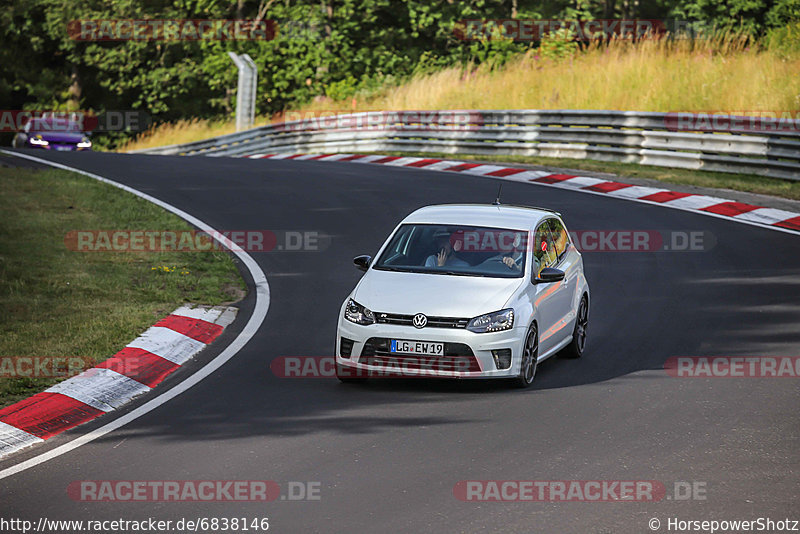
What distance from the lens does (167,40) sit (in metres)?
56.6

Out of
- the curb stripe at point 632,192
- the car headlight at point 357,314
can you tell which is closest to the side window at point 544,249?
the car headlight at point 357,314

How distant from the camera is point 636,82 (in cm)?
2952

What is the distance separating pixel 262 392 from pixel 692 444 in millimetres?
3658

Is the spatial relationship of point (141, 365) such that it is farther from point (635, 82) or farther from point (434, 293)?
point (635, 82)

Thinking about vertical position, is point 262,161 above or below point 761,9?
below

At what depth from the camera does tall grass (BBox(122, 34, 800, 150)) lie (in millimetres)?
26547

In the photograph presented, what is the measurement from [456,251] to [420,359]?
1.52 metres

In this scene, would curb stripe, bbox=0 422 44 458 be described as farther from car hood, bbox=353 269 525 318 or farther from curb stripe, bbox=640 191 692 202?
curb stripe, bbox=640 191 692 202

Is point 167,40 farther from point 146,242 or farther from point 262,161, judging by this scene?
point 146,242

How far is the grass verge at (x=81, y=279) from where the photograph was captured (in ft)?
36.0

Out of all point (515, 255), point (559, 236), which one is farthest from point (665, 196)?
point (515, 255)

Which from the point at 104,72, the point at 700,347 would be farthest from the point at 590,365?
the point at 104,72

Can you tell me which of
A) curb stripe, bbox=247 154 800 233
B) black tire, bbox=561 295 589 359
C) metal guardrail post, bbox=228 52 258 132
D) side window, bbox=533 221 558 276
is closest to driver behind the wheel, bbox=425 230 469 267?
side window, bbox=533 221 558 276

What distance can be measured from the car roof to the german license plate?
1762mm
